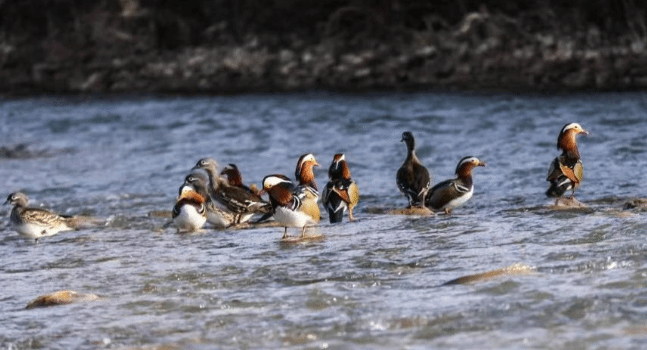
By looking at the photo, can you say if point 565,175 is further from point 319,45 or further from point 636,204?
point 319,45

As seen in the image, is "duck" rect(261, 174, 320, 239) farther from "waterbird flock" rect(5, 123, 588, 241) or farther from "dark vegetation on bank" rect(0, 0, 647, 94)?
"dark vegetation on bank" rect(0, 0, 647, 94)

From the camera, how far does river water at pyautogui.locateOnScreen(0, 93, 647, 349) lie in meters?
8.01

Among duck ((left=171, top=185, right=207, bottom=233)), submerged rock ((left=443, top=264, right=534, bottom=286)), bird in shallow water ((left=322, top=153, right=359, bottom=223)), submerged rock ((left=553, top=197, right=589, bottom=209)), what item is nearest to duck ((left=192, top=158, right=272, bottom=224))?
duck ((left=171, top=185, right=207, bottom=233))

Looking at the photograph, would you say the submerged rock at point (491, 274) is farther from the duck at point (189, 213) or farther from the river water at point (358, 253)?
the duck at point (189, 213)

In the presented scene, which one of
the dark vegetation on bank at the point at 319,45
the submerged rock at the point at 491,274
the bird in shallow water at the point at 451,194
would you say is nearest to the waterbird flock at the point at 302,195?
the bird in shallow water at the point at 451,194

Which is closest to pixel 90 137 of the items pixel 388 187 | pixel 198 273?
pixel 388 187

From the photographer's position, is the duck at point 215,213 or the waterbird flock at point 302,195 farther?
the duck at point 215,213

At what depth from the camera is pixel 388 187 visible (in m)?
16.5

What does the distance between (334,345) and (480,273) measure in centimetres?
174

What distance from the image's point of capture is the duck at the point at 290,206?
11977 millimetres

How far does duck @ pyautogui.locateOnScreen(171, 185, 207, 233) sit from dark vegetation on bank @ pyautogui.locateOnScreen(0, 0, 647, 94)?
12733 mm

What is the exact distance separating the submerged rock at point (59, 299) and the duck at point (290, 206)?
Answer: 9.65ft

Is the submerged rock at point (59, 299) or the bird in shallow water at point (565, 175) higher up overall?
the bird in shallow water at point (565, 175)

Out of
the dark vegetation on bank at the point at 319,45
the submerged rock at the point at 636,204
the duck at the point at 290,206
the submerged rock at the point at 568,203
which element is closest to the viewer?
the duck at the point at 290,206
